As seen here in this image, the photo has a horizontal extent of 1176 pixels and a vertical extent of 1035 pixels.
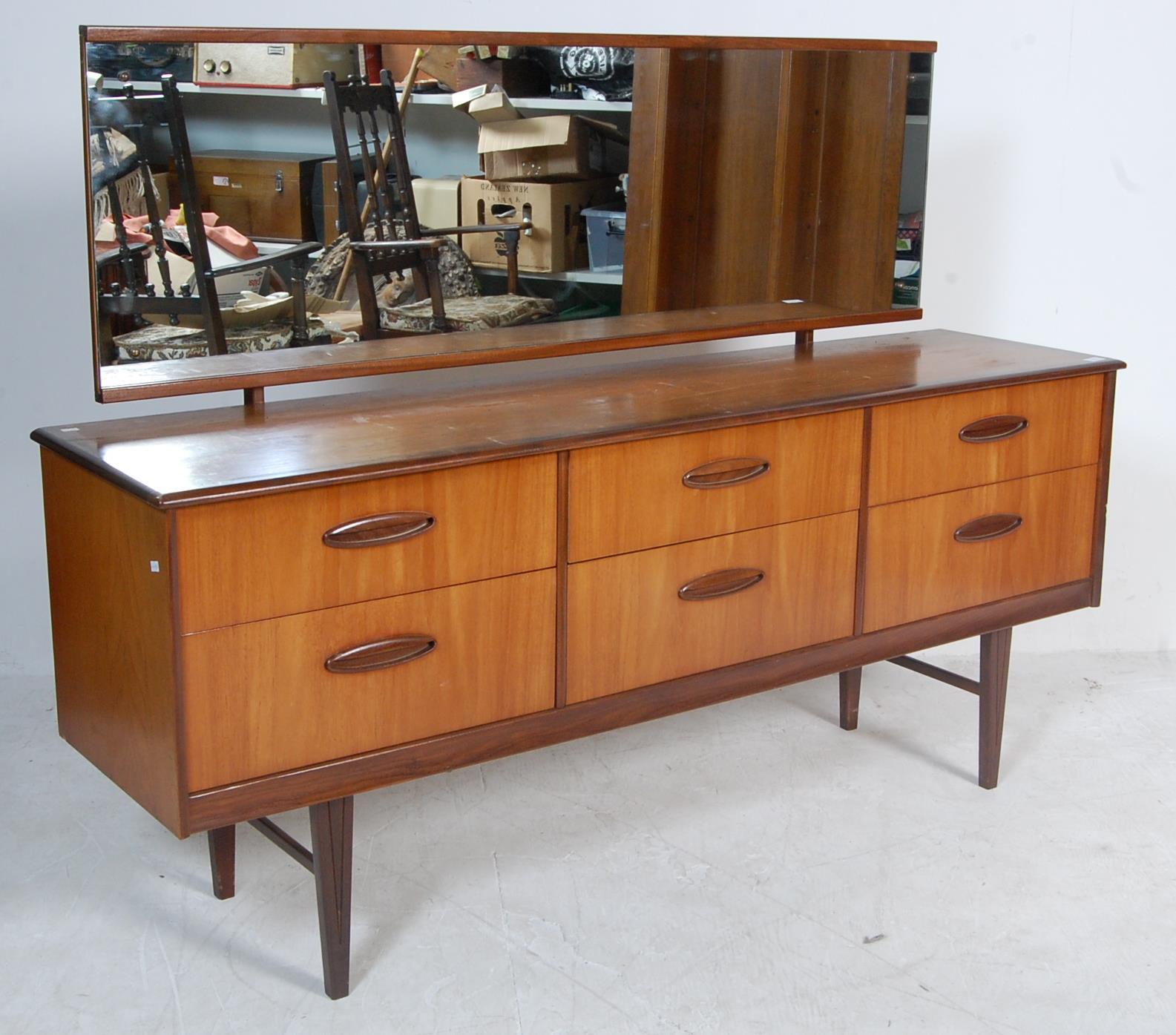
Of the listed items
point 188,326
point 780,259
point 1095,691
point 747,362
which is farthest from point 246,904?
point 1095,691

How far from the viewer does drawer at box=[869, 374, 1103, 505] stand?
2574 millimetres

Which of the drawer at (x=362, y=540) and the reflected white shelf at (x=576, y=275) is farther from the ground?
the reflected white shelf at (x=576, y=275)

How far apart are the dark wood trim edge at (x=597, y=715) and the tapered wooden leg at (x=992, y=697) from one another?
0.36ft

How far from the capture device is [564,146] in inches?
105

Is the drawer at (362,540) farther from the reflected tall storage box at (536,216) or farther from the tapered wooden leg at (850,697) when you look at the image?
the tapered wooden leg at (850,697)

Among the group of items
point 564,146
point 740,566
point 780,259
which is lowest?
point 740,566

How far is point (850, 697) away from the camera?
3.25 metres

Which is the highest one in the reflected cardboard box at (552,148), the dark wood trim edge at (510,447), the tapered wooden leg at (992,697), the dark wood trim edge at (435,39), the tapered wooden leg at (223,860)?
the dark wood trim edge at (435,39)

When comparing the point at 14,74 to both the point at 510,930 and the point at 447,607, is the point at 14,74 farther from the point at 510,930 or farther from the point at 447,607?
the point at 510,930

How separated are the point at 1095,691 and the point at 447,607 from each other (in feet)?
6.56

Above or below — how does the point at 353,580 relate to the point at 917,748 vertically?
above

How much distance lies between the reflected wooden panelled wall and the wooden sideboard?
7.4 inches

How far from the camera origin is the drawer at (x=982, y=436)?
257 cm

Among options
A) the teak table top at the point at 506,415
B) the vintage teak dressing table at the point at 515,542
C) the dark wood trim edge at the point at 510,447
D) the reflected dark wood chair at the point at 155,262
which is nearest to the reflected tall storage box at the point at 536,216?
the vintage teak dressing table at the point at 515,542
